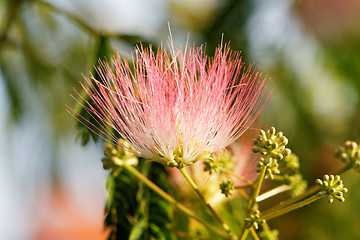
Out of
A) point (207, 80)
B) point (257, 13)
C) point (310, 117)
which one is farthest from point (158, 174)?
point (310, 117)

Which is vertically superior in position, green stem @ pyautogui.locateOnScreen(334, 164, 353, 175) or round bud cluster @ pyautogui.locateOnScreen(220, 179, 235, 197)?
green stem @ pyautogui.locateOnScreen(334, 164, 353, 175)

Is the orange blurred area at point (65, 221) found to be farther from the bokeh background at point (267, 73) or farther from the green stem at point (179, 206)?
the green stem at point (179, 206)

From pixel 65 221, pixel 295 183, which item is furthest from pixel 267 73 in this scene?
pixel 65 221

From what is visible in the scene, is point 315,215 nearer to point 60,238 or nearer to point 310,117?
point 310,117

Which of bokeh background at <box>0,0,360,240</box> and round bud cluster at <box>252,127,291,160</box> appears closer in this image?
round bud cluster at <box>252,127,291,160</box>

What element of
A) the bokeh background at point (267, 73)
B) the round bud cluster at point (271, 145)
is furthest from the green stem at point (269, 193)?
the bokeh background at point (267, 73)

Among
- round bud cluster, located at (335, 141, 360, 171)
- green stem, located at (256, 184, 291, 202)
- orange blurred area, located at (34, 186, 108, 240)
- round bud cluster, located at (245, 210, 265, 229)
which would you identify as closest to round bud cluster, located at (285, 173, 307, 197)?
green stem, located at (256, 184, 291, 202)

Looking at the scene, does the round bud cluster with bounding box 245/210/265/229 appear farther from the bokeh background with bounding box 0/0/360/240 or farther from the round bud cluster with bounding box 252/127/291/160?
the bokeh background with bounding box 0/0/360/240
